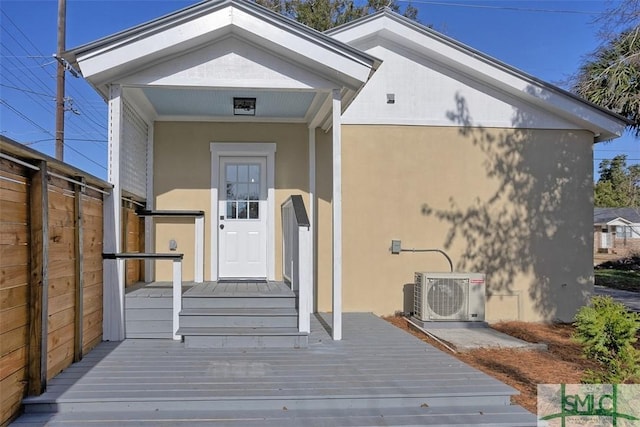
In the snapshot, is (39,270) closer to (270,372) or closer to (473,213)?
(270,372)

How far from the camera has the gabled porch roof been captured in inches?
191

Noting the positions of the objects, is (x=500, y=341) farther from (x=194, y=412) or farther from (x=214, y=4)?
(x=214, y=4)

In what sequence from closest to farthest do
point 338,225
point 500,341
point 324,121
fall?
point 338,225
point 500,341
point 324,121

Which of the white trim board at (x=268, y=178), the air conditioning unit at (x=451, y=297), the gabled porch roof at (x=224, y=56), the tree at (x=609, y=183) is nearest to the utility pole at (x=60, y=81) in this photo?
the white trim board at (x=268, y=178)

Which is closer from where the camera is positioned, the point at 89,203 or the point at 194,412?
the point at 194,412

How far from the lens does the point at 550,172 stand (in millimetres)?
7703

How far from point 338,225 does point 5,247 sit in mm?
3055

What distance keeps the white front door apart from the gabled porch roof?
6.44 feet

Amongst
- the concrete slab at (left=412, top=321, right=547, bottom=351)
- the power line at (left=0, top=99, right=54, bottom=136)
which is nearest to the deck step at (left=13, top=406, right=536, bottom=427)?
the concrete slab at (left=412, top=321, right=547, bottom=351)

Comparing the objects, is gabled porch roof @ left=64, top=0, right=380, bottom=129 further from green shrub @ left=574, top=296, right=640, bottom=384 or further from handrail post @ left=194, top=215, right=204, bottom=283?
green shrub @ left=574, top=296, right=640, bottom=384

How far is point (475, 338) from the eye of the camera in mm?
6141

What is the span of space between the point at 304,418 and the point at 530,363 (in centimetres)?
306

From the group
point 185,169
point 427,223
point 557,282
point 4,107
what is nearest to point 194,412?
point 185,169

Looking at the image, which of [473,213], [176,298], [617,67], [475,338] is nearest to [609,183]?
[617,67]
